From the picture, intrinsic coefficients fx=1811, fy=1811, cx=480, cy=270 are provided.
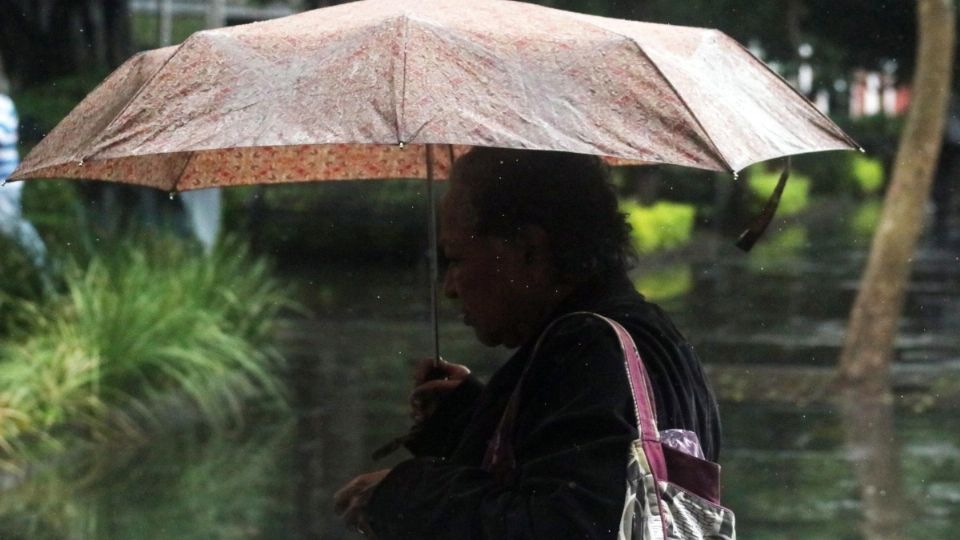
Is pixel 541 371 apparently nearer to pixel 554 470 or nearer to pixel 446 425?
pixel 554 470

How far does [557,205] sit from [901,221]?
8.81 metres

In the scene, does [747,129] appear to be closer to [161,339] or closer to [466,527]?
[466,527]

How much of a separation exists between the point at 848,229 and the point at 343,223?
12938mm

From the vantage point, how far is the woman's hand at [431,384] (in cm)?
328

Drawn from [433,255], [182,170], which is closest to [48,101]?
[182,170]

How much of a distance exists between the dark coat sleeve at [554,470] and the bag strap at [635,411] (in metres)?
0.01

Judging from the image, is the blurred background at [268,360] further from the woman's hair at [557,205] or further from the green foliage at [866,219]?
the green foliage at [866,219]

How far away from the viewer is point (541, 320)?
116 inches

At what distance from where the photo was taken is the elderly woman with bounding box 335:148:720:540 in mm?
2635

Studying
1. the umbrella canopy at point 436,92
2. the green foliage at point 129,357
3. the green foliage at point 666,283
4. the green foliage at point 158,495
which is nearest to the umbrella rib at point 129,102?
the umbrella canopy at point 436,92

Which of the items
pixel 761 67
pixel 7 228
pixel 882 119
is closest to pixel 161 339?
pixel 7 228

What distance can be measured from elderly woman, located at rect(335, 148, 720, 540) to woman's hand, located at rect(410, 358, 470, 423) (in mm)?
149

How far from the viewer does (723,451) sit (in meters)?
9.23

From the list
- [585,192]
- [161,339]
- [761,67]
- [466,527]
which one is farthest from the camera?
[161,339]
